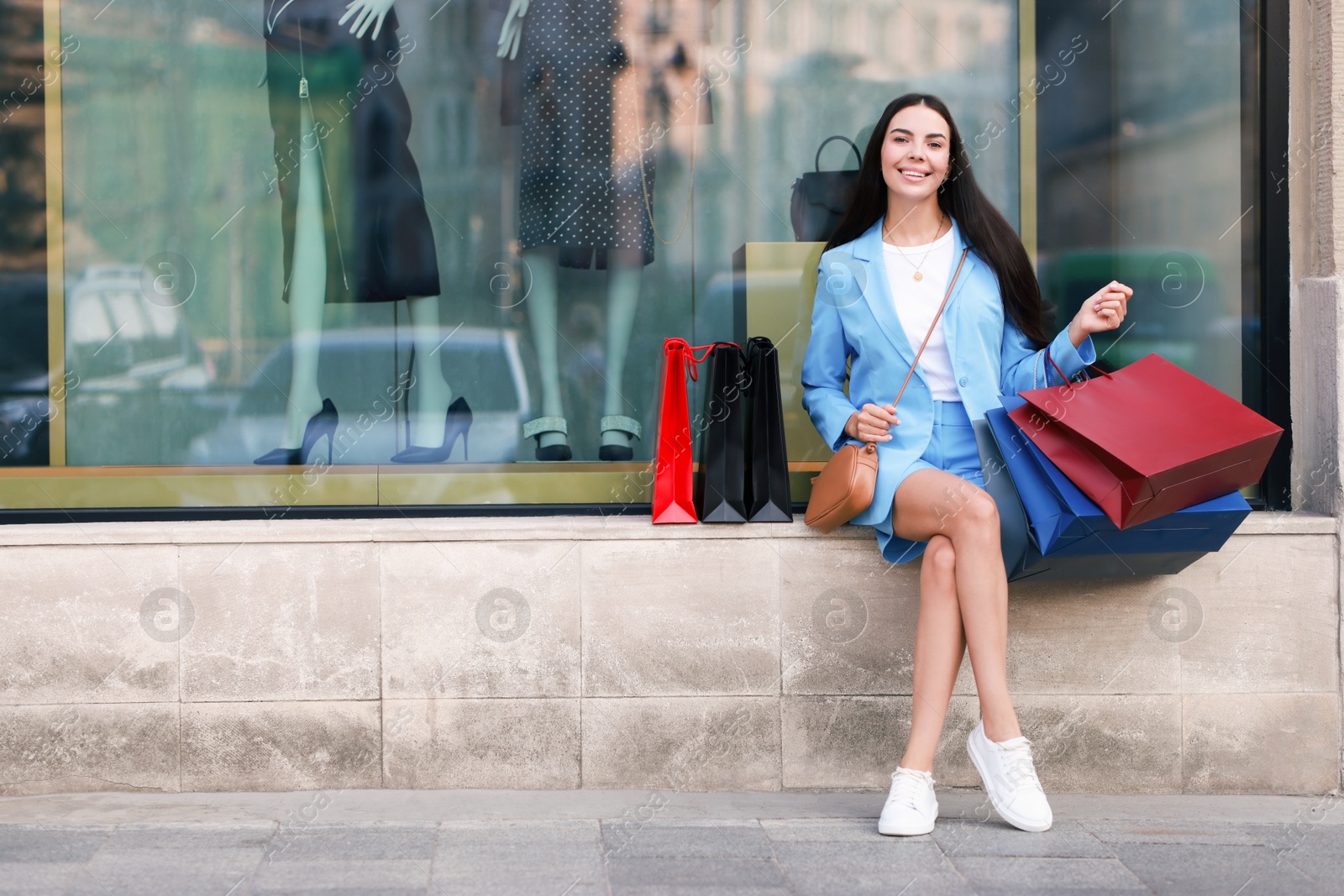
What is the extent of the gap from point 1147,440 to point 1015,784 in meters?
0.99

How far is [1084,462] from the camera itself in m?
3.34

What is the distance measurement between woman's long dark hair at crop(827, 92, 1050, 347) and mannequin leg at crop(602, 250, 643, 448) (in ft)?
3.17

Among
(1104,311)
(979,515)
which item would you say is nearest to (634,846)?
(979,515)

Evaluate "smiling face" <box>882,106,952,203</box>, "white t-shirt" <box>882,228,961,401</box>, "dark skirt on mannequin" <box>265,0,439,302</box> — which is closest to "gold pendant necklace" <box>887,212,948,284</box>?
"white t-shirt" <box>882,228,961,401</box>

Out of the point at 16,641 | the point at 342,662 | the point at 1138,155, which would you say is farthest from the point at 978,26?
the point at 16,641

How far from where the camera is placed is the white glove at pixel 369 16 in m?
4.46

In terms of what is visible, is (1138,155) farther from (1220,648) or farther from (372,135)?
(372,135)

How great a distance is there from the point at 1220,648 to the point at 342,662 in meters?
2.78

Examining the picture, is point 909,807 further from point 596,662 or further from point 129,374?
point 129,374

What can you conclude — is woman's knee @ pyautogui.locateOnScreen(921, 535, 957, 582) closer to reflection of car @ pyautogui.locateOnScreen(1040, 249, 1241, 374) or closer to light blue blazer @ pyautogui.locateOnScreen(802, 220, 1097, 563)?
light blue blazer @ pyautogui.locateOnScreen(802, 220, 1097, 563)

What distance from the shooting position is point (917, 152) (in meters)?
3.81

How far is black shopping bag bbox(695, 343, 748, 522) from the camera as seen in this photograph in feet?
12.8

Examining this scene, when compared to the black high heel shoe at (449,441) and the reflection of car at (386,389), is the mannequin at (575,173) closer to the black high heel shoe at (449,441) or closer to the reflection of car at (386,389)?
the reflection of car at (386,389)

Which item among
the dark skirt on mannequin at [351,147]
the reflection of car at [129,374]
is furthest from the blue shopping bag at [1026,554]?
the reflection of car at [129,374]
